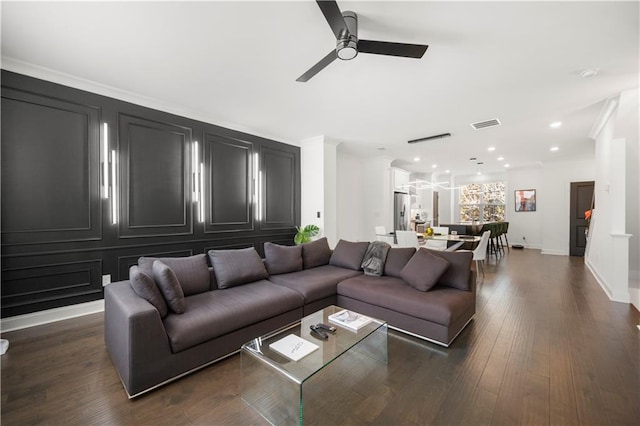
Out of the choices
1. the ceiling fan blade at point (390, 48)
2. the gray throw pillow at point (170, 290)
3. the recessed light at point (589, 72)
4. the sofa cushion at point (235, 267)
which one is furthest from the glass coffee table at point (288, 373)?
the recessed light at point (589, 72)

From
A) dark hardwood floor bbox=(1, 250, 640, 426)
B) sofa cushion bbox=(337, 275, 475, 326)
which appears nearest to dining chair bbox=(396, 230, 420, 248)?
sofa cushion bbox=(337, 275, 475, 326)

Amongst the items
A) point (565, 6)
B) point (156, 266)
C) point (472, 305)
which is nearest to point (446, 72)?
point (565, 6)

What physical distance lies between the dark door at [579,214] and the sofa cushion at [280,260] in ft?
27.9

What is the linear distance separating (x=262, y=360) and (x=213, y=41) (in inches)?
107

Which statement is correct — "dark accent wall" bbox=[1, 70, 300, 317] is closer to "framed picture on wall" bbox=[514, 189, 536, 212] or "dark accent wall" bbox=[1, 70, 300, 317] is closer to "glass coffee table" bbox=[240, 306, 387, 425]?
"glass coffee table" bbox=[240, 306, 387, 425]

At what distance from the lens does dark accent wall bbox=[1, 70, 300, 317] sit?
2.91 metres

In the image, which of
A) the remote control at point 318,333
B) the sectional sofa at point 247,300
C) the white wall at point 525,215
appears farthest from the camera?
the white wall at point 525,215

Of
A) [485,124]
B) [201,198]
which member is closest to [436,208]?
[485,124]

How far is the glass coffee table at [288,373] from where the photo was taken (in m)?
1.69

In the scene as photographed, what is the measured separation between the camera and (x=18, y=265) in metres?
2.91

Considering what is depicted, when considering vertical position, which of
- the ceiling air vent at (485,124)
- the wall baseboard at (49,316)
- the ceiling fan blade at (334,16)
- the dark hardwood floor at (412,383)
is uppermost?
the ceiling air vent at (485,124)

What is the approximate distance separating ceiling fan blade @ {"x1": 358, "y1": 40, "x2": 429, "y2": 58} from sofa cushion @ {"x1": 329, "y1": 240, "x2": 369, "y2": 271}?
2.55m

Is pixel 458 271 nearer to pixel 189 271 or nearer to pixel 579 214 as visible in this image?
pixel 189 271

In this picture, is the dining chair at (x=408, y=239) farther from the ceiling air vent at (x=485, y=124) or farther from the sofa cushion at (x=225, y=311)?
the sofa cushion at (x=225, y=311)
